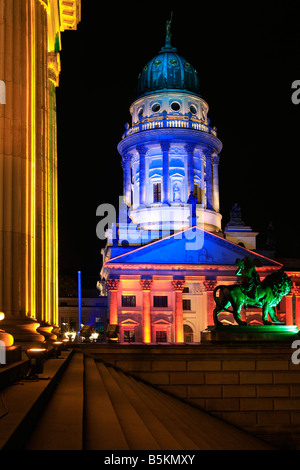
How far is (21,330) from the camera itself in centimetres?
1273

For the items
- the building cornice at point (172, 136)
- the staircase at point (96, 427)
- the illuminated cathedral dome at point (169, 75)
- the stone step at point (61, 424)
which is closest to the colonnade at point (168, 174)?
the building cornice at point (172, 136)

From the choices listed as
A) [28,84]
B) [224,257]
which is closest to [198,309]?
[224,257]

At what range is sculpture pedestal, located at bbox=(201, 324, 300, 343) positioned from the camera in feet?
108

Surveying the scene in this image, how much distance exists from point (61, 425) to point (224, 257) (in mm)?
70487

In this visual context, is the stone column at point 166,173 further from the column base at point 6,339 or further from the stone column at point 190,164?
the column base at point 6,339

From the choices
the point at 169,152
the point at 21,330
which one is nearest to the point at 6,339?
the point at 21,330

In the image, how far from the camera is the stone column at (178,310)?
73500 mm

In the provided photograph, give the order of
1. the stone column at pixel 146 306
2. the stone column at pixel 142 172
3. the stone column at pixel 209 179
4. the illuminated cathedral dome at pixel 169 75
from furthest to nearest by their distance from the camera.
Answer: the illuminated cathedral dome at pixel 169 75 → the stone column at pixel 209 179 → the stone column at pixel 142 172 → the stone column at pixel 146 306

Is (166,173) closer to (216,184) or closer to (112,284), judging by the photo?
(216,184)

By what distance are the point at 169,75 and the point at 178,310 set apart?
119ft

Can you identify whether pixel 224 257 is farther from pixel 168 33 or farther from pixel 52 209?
pixel 52 209

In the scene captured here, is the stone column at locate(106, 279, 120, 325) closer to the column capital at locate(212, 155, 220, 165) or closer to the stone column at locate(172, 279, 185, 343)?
the stone column at locate(172, 279, 185, 343)

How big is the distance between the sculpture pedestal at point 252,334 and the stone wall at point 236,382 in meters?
8.21

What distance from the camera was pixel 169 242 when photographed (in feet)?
246
